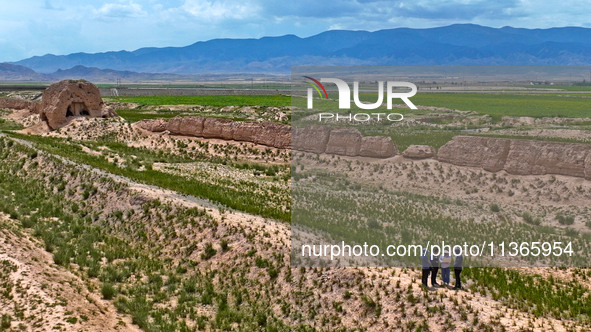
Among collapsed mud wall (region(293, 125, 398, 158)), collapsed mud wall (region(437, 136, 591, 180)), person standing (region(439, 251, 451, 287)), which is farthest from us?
collapsed mud wall (region(437, 136, 591, 180))

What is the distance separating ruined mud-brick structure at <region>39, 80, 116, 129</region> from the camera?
43.6m

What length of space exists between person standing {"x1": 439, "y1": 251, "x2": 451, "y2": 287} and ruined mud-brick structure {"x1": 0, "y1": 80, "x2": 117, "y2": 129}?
36.9 meters

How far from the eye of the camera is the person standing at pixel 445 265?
1347 cm

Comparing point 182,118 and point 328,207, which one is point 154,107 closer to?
point 182,118

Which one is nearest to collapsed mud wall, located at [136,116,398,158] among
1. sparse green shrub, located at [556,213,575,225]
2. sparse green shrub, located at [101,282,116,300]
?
sparse green shrub, located at [556,213,575,225]

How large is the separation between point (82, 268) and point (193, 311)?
13.7 feet

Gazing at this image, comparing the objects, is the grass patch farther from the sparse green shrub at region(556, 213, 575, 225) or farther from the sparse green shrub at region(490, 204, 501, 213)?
the sparse green shrub at region(556, 213, 575, 225)

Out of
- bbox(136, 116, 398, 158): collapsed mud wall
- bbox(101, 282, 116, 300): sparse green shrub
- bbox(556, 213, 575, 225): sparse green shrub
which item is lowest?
bbox(101, 282, 116, 300): sparse green shrub

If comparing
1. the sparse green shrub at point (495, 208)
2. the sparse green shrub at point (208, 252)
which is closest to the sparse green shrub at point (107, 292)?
the sparse green shrub at point (208, 252)

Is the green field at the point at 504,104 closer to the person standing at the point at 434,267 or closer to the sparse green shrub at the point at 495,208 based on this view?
the sparse green shrub at the point at 495,208

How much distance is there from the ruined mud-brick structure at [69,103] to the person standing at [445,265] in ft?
121

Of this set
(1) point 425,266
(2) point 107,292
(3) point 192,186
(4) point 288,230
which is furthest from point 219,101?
(1) point 425,266

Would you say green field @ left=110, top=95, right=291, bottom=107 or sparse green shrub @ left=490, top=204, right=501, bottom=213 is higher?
green field @ left=110, top=95, right=291, bottom=107

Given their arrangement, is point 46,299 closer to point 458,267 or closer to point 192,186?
point 458,267
